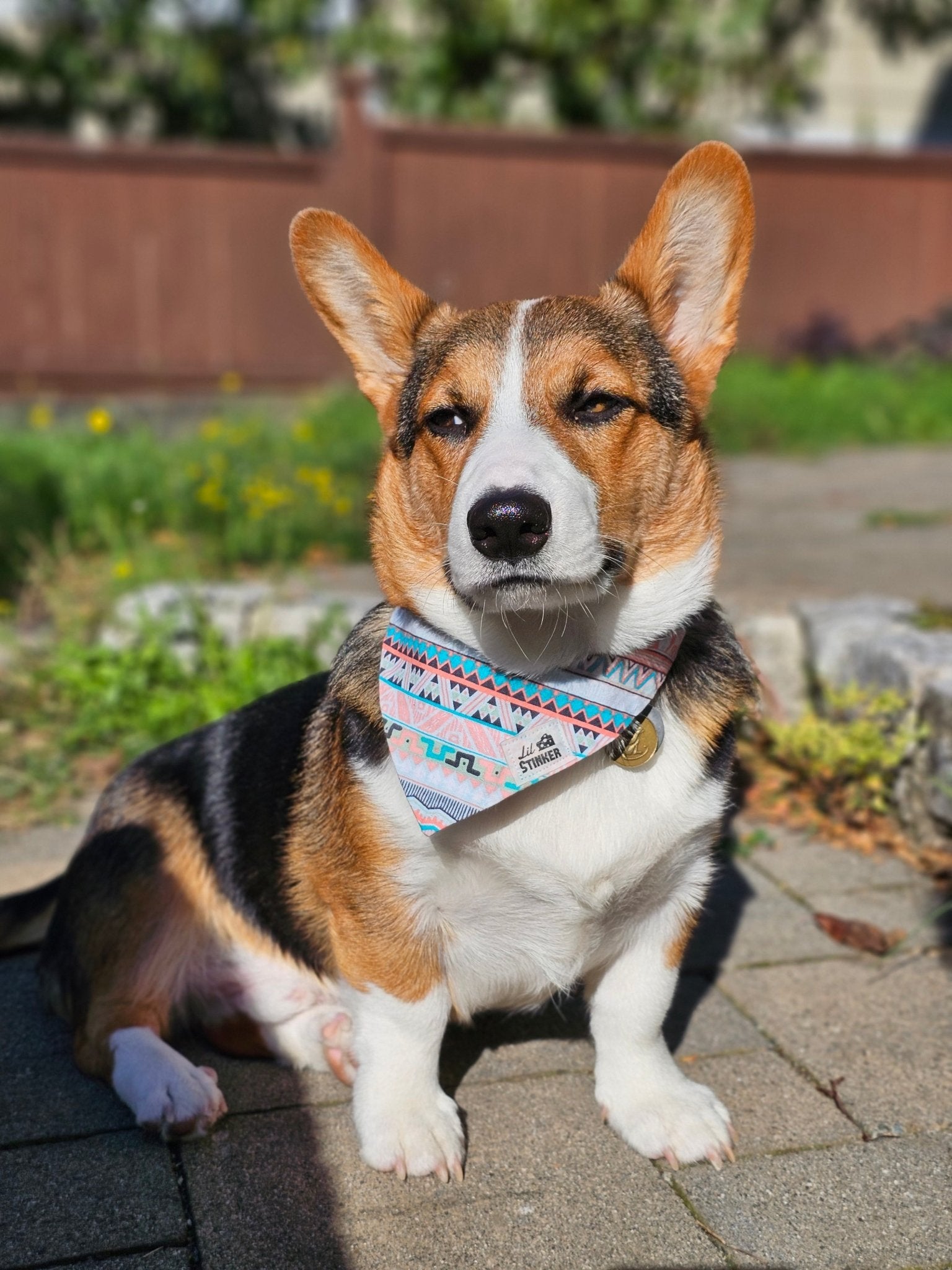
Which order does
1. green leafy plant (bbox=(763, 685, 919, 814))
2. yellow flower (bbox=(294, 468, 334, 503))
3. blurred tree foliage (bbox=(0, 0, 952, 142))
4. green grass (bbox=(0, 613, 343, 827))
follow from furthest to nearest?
blurred tree foliage (bbox=(0, 0, 952, 142))
yellow flower (bbox=(294, 468, 334, 503))
green grass (bbox=(0, 613, 343, 827))
green leafy plant (bbox=(763, 685, 919, 814))

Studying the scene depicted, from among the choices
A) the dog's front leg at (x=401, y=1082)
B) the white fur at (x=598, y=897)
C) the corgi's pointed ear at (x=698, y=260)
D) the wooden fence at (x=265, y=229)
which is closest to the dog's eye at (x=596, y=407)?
the corgi's pointed ear at (x=698, y=260)

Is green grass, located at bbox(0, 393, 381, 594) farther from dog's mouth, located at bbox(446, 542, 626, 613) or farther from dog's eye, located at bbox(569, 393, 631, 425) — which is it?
dog's mouth, located at bbox(446, 542, 626, 613)

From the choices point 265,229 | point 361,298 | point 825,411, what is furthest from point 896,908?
point 265,229

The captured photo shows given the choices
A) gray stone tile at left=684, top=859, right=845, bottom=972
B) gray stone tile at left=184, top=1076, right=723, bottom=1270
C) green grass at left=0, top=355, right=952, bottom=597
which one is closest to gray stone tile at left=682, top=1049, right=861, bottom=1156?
gray stone tile at left=184, top=1076, right=723, bottom=1270

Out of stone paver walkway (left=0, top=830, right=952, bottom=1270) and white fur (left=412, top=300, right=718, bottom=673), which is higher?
white fur (left=412, top=300, right=718, bottom=673)

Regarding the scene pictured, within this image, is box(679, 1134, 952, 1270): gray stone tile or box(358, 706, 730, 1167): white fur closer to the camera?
box(679, 1134, 952, 1270): gray stone tile

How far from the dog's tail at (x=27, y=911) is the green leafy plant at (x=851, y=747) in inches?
90.5

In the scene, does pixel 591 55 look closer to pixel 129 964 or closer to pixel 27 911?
pixel 27 911

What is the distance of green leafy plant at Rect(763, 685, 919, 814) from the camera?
3.76 m

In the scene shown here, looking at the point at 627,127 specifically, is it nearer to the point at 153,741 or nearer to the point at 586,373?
the point at 153,741

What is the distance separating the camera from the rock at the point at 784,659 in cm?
450

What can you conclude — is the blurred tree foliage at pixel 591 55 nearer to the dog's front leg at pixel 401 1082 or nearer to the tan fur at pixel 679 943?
the tan fur at pixel 679 943

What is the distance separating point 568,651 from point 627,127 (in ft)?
44.5

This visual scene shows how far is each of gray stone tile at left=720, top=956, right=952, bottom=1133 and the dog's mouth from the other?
1245 millimetres
